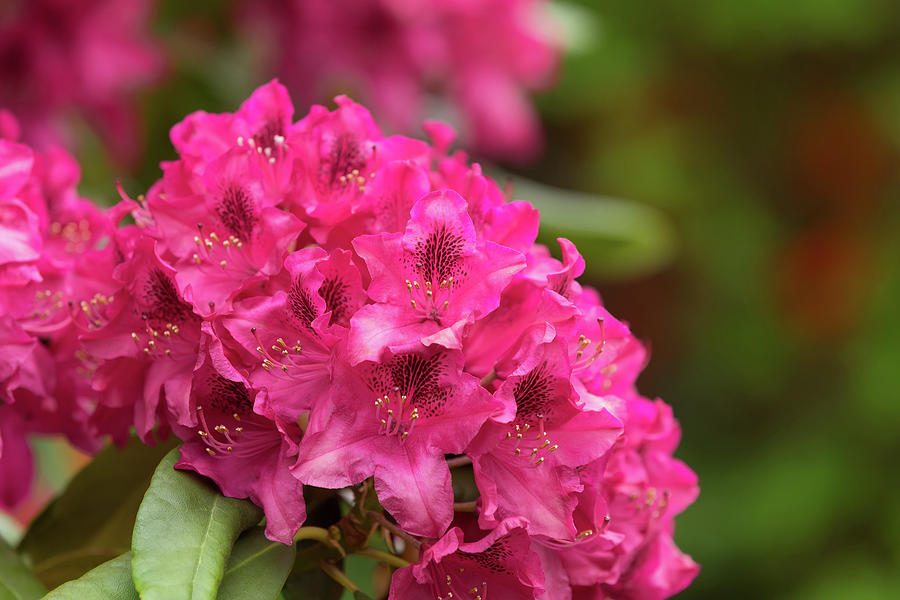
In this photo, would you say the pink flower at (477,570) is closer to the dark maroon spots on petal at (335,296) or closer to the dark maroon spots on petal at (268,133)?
the dark maroon spots on petal at (335,296)

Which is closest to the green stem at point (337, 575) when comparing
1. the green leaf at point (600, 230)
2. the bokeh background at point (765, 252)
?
the green leaf at point (600, 230)

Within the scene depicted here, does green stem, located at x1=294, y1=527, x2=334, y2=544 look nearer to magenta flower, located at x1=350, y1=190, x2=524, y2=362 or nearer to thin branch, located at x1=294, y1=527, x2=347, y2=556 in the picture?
thin branch, located at x1=294, y1=527, x2=347, y2=556

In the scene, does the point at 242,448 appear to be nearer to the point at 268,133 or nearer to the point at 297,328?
the point at 297,328

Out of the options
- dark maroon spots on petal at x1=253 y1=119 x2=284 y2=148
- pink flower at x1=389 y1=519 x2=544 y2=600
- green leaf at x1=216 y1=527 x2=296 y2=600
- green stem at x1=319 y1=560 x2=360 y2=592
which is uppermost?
dark maroon spots on petal at x1=253 y1=119 x2=284 y2=148

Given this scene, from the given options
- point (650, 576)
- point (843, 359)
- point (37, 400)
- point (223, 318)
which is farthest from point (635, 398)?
point (843, 359)

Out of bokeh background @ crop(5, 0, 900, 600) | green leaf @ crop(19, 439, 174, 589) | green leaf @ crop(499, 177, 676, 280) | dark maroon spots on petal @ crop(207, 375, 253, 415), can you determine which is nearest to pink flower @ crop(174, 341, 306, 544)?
dark maroon spots on petal @ crop(207, 375, 253, 415)

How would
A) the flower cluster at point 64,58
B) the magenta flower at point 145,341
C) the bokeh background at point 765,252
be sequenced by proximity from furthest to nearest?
the bokeh background at point 765,252, the flower cluster at point 64,58, the magenta flower at point 145,341
